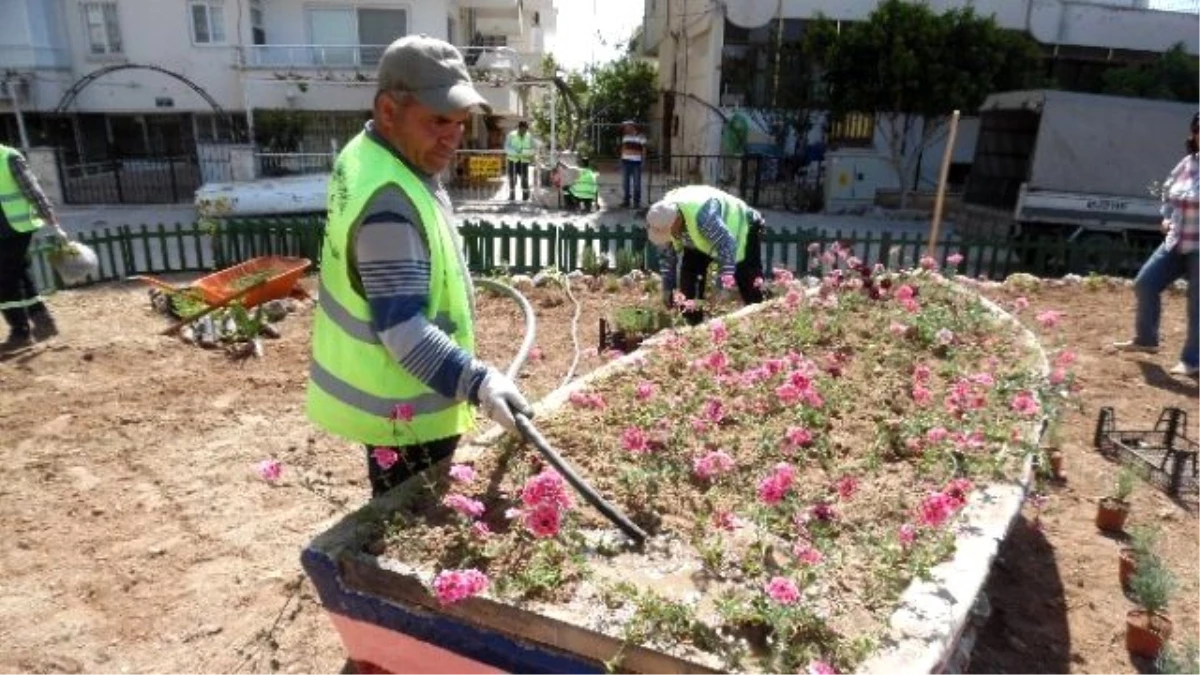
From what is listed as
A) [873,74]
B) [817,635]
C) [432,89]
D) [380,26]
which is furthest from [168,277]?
[873,74]

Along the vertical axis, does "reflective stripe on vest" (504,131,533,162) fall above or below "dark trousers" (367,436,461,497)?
above

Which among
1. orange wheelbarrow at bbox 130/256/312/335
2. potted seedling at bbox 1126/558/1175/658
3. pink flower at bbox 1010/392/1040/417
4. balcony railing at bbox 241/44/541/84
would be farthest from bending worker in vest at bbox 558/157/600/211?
potted seedling at bbox 1126/558/1175/658

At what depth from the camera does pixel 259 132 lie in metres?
20.4

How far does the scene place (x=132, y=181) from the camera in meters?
20.3

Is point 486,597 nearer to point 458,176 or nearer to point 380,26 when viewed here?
point 458,176

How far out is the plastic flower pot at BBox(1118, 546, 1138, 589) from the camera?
11.6 ft

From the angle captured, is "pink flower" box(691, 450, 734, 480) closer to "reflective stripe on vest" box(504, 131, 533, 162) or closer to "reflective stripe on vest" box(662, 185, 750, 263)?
"reflective stripe on vest" box(662, 185, 750, 263)

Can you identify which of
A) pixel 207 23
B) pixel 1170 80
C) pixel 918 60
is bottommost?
pixel 1170 80

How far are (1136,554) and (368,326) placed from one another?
338 cm

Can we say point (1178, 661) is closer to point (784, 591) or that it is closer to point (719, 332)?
point (784, 591)

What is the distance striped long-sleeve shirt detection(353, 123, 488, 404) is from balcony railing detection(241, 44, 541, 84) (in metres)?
18.6

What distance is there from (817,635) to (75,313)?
344 inches

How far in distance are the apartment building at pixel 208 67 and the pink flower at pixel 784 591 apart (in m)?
18.3

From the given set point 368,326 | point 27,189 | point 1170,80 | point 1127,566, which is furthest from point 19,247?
point 1170,80
